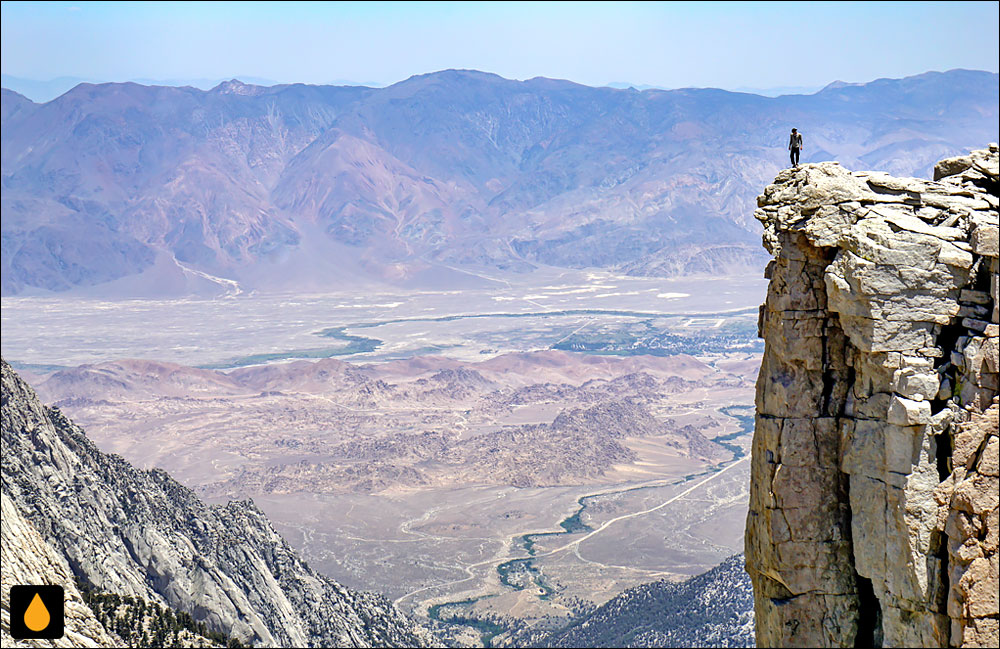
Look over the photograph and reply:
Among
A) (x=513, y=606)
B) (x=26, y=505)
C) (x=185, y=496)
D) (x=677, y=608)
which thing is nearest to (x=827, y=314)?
(x=26, y=505)

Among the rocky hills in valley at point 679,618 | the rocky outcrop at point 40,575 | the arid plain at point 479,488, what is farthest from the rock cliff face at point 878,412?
the arid plain at point 479,488

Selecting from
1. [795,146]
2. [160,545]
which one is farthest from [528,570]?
[795,146]

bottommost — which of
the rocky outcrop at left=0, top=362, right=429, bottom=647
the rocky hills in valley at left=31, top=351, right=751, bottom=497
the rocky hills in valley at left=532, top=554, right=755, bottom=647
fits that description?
the rocky hills in valley at left=31, top=351, right=751, bottom=497

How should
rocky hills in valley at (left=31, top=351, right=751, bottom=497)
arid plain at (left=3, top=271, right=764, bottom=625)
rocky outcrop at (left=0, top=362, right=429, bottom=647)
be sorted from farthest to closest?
rocky hills in valley at (left=31, top=351, right=751, bottom=497), arid plain at (left=3, top=271, right=764, bottom=625), rocky outcrop at (left=0, top=362, right=429, bottom=647)

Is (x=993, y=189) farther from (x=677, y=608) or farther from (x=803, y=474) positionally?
(x=677, y=608)

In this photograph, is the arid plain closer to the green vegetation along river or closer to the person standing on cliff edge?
the green vegetation along river

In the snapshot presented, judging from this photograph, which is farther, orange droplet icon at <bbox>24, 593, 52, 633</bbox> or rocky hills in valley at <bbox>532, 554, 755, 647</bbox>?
rocky hills in valley at <bbox>532, 554, 755, 647</bbox>

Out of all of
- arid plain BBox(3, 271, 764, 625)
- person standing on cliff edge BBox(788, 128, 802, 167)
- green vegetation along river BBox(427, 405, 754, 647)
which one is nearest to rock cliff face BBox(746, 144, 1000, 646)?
person standing on cliff edge BBox(788, 128, 802, 167)

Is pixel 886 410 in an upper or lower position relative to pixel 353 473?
upper
